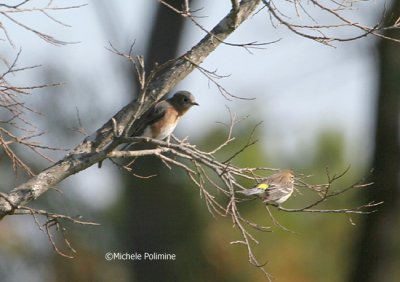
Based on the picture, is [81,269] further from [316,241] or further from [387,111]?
[387,111]

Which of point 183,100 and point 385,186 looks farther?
Answer: point 385,186

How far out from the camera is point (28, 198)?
278 inches

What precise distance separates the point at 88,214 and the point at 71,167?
1024 cm

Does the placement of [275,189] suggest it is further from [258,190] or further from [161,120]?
[161,120]

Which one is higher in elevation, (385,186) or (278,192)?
(385,186)

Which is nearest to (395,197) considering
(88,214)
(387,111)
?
(387,111)

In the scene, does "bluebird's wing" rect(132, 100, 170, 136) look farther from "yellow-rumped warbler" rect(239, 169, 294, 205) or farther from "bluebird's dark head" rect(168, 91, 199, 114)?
"yellow-rumped warbler" rect(239, 169, 294, 205)
